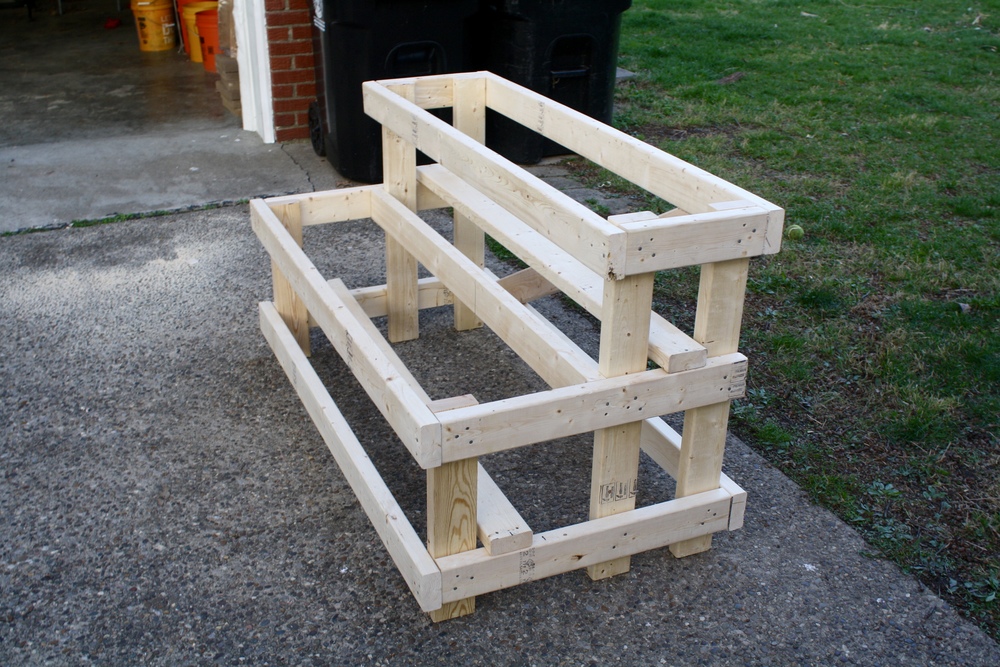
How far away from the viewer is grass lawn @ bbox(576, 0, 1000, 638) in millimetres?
3203

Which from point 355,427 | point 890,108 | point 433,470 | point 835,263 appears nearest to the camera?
point 433,470

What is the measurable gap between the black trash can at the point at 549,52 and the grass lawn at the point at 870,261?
53 cm

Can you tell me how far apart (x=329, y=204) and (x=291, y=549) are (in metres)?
1.55

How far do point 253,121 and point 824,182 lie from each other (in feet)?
12.4

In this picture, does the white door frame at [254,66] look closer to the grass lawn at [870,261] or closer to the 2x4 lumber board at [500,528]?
the grass lawn at [870,261]

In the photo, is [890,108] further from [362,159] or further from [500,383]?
[500,383]

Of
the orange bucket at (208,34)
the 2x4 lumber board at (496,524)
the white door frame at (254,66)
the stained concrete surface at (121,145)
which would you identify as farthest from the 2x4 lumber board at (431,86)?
the orange bucket at (208,34)

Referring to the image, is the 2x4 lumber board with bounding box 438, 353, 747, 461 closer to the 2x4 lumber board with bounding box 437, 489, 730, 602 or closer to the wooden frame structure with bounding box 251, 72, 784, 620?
the wooden frame structure with bounding box 251, 72, 784, 620

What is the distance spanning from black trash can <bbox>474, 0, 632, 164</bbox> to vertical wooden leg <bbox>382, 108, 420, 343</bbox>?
2.22 m

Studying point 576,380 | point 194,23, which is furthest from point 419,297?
point 194,23

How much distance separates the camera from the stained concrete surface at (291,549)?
258 cm

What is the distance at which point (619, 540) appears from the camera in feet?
9.04

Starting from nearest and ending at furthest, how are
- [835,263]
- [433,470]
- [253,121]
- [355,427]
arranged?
[433,470]
[355,427]
[835,263]
[253,121]

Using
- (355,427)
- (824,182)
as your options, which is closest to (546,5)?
(824,182)
